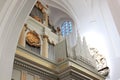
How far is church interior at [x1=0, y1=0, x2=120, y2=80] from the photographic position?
3033mm

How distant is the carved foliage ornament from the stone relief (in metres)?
2.24

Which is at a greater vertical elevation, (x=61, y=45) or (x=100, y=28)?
(x=100, y=28)

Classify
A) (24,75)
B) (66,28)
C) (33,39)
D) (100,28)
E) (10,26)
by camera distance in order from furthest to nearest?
1. (66,28)
2. (100,28)
3. (33,39)
4. (24,75)
5. (10,26)

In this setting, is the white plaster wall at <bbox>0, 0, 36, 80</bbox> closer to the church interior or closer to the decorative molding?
the church interior

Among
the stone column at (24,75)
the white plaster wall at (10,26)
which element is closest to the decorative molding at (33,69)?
the stone column at (24,75)

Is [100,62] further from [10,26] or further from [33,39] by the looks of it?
[10,26]

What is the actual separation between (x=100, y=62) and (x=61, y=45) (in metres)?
1.73

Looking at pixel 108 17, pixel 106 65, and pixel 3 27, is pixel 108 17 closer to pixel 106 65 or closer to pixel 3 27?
pixel 106 65

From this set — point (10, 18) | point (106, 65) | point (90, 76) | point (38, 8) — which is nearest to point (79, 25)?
point (38, 8)

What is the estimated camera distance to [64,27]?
38.2 feet

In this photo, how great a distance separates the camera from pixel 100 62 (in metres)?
7.93

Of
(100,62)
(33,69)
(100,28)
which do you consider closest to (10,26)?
(33,69)

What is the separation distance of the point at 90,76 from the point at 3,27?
14.3ft

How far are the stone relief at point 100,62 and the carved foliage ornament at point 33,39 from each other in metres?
2.24
